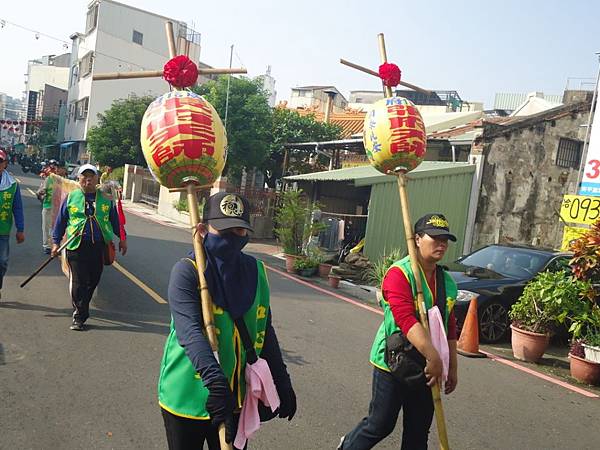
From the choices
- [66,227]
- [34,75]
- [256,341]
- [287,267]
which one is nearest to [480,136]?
[287,267]

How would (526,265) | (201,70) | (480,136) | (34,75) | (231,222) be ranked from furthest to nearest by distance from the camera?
(34,75)
(480,136)
(526,265)
(201,70)
(231,222)

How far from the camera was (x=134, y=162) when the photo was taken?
30.9 metres

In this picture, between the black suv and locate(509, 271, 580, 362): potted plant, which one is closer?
locate(509, 271, 580, 362): potted plant

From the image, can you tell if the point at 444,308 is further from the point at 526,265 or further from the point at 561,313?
the point at 526,265

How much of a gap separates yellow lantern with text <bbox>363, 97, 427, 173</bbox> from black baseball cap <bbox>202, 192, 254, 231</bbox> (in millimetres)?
1673

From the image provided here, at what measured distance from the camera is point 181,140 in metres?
2.81

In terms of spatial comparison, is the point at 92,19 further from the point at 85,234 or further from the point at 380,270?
the point at 85,234

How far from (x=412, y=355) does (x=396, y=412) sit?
0.38 metres

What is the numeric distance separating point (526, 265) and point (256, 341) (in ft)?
25.1

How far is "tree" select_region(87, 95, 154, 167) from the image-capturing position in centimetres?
2925

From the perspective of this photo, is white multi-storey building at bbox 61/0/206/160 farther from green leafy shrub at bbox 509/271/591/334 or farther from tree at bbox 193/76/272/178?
green leafy shrub at bbox 509/271/591/334

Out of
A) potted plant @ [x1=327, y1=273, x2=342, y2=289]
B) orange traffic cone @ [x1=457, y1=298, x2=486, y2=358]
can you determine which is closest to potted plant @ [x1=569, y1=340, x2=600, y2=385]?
orange traffic cone @ [x1=457, y1=298, x2=486, y2=358]

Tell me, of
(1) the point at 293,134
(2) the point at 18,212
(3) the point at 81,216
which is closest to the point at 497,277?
(3) the point at 81,216

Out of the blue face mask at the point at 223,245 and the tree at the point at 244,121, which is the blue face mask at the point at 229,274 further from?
the tree at the point at 244,121
